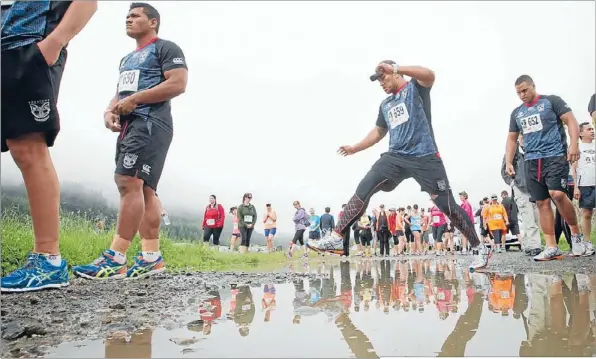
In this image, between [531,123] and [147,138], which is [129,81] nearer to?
[147,138]

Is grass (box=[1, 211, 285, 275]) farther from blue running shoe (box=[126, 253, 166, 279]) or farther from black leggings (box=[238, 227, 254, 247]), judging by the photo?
black leggings (box=[238, 227, 254, 247])

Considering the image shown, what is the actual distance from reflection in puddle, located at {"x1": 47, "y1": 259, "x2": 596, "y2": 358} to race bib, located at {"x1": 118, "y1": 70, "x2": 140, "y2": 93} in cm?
185

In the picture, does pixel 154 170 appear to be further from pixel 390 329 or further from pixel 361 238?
pixel 361 238

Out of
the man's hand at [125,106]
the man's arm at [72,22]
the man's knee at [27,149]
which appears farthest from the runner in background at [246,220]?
the man's arm at [72,22]

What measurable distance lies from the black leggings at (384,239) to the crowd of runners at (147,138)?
22.5 feet

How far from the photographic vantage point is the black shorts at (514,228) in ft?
34.9

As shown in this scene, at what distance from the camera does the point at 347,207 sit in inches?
148

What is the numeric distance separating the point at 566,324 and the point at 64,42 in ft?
8.49

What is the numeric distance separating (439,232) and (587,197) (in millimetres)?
6540

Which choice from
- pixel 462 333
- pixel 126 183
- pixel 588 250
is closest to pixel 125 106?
pixel 126 183

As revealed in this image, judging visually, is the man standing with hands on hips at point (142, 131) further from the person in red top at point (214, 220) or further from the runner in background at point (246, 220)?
the person in red top at point (214, 220)

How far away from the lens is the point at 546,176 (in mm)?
4781

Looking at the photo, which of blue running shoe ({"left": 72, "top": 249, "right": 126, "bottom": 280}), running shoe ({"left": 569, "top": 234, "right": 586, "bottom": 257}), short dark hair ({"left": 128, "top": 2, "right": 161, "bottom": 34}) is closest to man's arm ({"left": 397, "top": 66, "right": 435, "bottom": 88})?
short dark hair ({"left": 128, "top": 2, "right": 161, "bottom": 34})

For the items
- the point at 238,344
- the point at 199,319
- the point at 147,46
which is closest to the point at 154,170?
the point at 147,46
